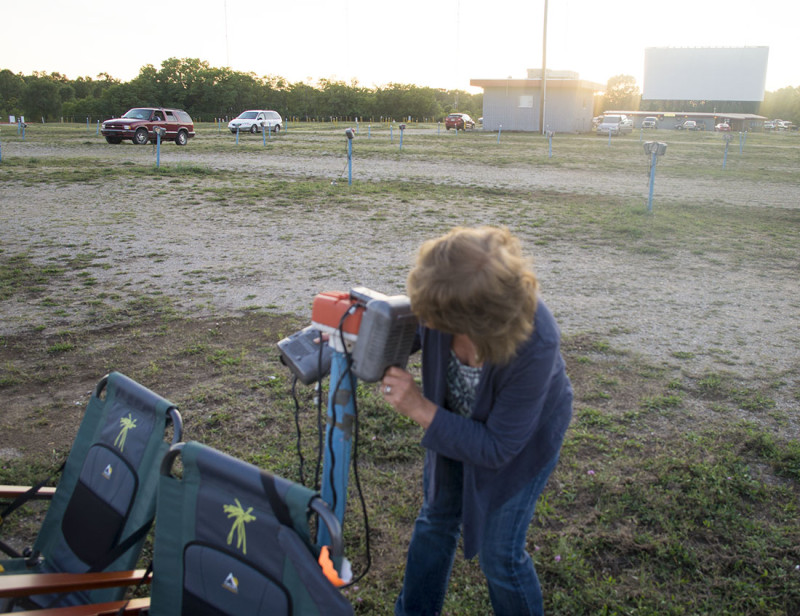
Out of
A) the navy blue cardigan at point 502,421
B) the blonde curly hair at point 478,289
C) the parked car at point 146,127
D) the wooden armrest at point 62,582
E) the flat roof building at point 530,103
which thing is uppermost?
the flat roof building at point 530,103

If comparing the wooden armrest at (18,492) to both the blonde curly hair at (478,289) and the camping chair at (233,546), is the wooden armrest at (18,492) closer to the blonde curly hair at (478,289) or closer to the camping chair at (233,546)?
the camping chair at (233,546)

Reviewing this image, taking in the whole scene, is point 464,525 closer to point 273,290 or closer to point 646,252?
point 273,290

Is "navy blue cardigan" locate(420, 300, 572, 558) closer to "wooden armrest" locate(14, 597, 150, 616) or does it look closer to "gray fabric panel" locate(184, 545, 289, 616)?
"gray fabric panel" locate(184, 545, 289, 616)

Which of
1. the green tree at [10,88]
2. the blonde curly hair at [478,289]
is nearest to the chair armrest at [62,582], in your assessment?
the blonde curly hair at [478,289]

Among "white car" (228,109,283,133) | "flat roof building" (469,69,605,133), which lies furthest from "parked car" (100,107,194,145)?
"flat roof building" (469,69,605,133)

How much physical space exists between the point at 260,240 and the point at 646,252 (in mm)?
4938

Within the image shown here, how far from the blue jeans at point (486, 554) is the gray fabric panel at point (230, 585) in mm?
568

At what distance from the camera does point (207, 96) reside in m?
65.8

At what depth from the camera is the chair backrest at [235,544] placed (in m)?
1.59

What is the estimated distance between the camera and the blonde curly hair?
56.7 inches

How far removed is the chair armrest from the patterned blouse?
1105mm

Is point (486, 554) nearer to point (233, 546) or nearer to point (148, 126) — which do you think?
point (233, 546)

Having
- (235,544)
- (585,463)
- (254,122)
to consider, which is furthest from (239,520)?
(254,122)

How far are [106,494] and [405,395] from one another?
1.23 metres
